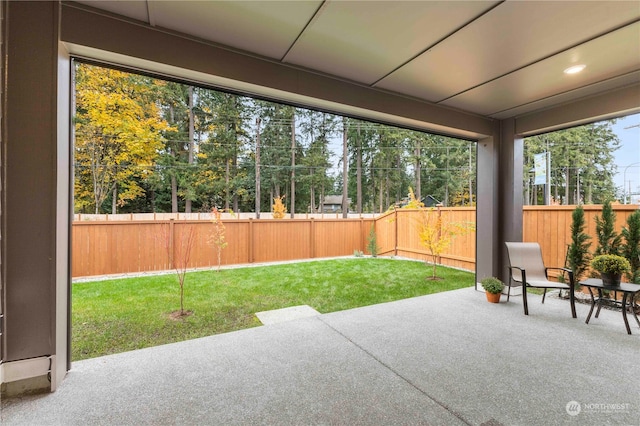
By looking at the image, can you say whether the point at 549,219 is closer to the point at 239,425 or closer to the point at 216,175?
the point at 239,425

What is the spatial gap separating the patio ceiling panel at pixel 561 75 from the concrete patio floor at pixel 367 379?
2545 mm

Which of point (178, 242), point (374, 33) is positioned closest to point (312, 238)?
point (178, 242)

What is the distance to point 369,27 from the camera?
2.04 meters

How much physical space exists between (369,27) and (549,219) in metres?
4.65

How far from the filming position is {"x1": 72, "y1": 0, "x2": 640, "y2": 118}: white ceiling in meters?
1.84

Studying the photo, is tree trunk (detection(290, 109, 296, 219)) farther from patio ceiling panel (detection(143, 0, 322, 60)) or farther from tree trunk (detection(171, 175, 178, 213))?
patio ceiling panel (detection(143, 0, 322, 60))

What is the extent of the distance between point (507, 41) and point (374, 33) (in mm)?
1049

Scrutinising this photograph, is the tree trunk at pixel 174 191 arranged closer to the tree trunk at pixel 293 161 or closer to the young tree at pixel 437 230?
the tree trunk at pixel 293 161

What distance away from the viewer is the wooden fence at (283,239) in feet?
15.6

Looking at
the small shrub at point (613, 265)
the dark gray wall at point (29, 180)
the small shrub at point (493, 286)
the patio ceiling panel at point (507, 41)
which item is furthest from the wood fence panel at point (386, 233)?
the dark gray wall at point (29, 180)

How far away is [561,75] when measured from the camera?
2.79 meters

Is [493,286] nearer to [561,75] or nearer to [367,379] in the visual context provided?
[561,75]

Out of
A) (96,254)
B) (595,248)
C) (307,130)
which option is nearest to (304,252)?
(96,254)

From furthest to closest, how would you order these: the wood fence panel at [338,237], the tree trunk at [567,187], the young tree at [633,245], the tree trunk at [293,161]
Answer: the tree trunk at [567,187], the tree trunk at [293,161], the wood fence panel at [338,237], the young tree at [633,245]
